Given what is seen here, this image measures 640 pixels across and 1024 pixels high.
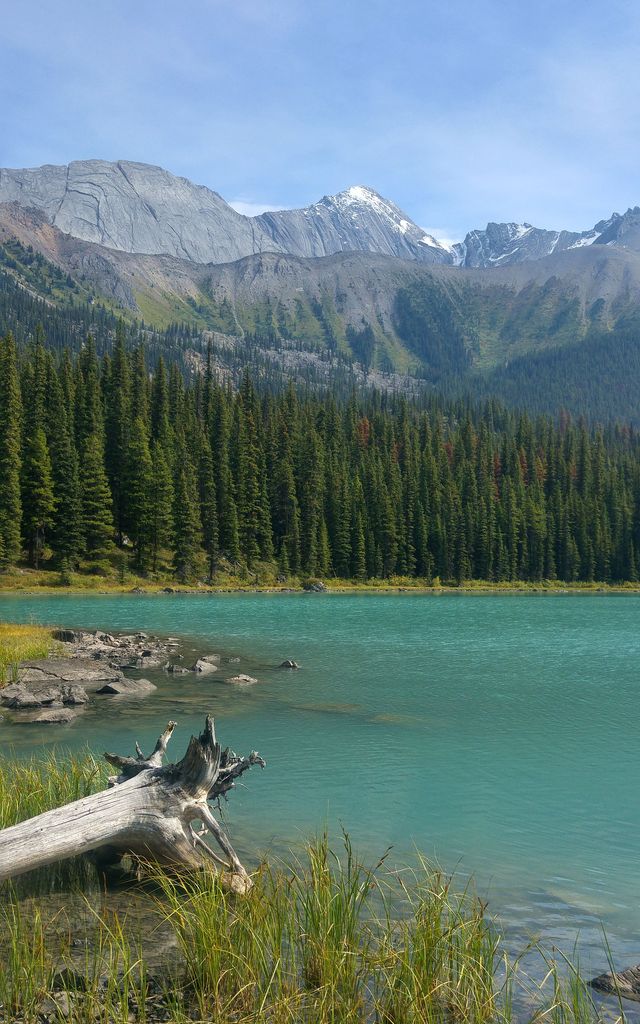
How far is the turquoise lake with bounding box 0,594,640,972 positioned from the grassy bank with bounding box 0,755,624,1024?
264cm

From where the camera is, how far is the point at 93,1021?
6410mm

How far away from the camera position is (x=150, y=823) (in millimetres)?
10180

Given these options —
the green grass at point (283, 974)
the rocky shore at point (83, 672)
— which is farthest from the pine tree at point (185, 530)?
the green grass at point (283, 974)

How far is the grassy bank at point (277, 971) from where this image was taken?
692cm

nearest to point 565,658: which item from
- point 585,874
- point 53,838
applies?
point 585,874

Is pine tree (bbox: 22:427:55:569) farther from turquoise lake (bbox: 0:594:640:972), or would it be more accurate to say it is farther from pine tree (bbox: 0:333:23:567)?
turquoise lake (bbox: 0:594:640:972)

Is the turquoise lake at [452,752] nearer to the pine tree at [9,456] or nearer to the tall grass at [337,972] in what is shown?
the tall grass at [337,972]

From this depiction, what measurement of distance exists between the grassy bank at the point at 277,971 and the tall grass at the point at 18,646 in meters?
22.5

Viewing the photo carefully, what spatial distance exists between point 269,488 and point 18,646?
9303 centimetres

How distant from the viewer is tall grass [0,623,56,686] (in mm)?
30312

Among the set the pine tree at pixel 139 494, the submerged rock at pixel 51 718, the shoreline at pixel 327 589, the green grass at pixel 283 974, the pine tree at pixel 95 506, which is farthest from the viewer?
the pine tree at pixel 139 494

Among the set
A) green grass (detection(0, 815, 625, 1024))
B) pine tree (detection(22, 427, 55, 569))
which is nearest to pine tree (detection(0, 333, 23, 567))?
pine tree (detection(22, 427, 55, 569))

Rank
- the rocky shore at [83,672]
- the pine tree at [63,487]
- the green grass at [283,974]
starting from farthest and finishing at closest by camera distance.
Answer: the pine tree at [63,487] < the rocky shore at [83,672] < the green grass at [283,974]

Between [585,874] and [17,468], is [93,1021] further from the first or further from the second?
[17,468]
